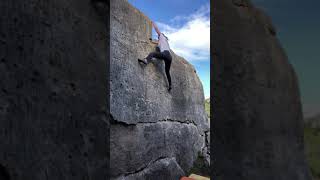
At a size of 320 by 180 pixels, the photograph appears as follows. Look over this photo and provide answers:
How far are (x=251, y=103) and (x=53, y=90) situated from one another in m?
0.94

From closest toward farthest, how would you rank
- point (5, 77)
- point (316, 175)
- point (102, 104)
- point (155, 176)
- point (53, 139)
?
1. point (5, 77)
2. point (53, 139)
3. point (102, 104)
4. point (316, 175)
5. point (155, 176)

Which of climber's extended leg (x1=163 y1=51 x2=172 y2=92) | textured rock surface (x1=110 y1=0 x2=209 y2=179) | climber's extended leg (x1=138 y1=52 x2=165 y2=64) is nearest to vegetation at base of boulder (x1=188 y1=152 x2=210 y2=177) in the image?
textured rock surface (x1=110 y1=0 x2=209 y2=179)

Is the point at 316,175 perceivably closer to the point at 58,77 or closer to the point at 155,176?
the point at 58,77

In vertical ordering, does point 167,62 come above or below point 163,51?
below

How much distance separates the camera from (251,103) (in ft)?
4.55

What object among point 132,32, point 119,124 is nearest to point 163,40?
point 132,32

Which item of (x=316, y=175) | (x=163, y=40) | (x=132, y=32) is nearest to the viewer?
(x=316, y=175)

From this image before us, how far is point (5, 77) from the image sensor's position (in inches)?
34.5

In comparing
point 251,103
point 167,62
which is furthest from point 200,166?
point 251,103

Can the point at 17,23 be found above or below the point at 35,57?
above

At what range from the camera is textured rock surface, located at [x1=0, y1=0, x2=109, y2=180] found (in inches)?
35.2

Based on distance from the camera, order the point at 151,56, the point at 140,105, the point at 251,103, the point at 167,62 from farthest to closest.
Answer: the point at 167,62
the point at 151,56
the point at 140,105
the point at 251,103

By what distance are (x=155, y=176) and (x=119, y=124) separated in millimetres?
1323

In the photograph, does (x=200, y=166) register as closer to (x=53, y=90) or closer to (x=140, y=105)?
(x=140, y=105)
